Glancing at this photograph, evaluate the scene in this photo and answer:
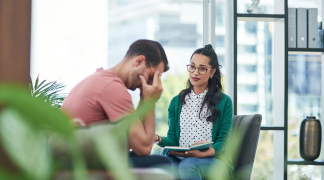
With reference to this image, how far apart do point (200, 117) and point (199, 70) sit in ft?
1.16

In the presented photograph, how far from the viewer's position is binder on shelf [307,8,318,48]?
10.3 ft

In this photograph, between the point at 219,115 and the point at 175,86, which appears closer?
the point at 219,115

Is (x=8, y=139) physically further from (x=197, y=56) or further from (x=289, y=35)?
(x=289, y=35)

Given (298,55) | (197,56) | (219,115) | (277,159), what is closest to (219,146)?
(219,115)

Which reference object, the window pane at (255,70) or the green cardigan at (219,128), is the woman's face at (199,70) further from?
the window pane at (255,70)

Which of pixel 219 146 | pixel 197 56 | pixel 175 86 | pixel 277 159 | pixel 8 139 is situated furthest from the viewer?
pixel 175 86

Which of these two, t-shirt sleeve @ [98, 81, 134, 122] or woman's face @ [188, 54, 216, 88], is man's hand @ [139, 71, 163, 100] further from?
woman's face @ [188, 54, 216, 88]

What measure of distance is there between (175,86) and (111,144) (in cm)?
366

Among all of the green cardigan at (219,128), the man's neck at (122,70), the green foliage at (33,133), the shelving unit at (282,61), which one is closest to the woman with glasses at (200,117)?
the green cardigan at (219,128)

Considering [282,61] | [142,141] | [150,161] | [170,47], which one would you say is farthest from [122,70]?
[170,47]

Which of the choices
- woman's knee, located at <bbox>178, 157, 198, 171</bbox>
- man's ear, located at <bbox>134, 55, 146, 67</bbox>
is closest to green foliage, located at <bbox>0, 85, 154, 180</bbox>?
man's ear, located at <bbox>134, 55, 146, 67</bbox>

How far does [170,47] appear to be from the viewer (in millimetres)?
3869

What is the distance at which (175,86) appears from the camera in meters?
3.79

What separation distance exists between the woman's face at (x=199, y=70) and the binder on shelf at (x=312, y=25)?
123 cm
